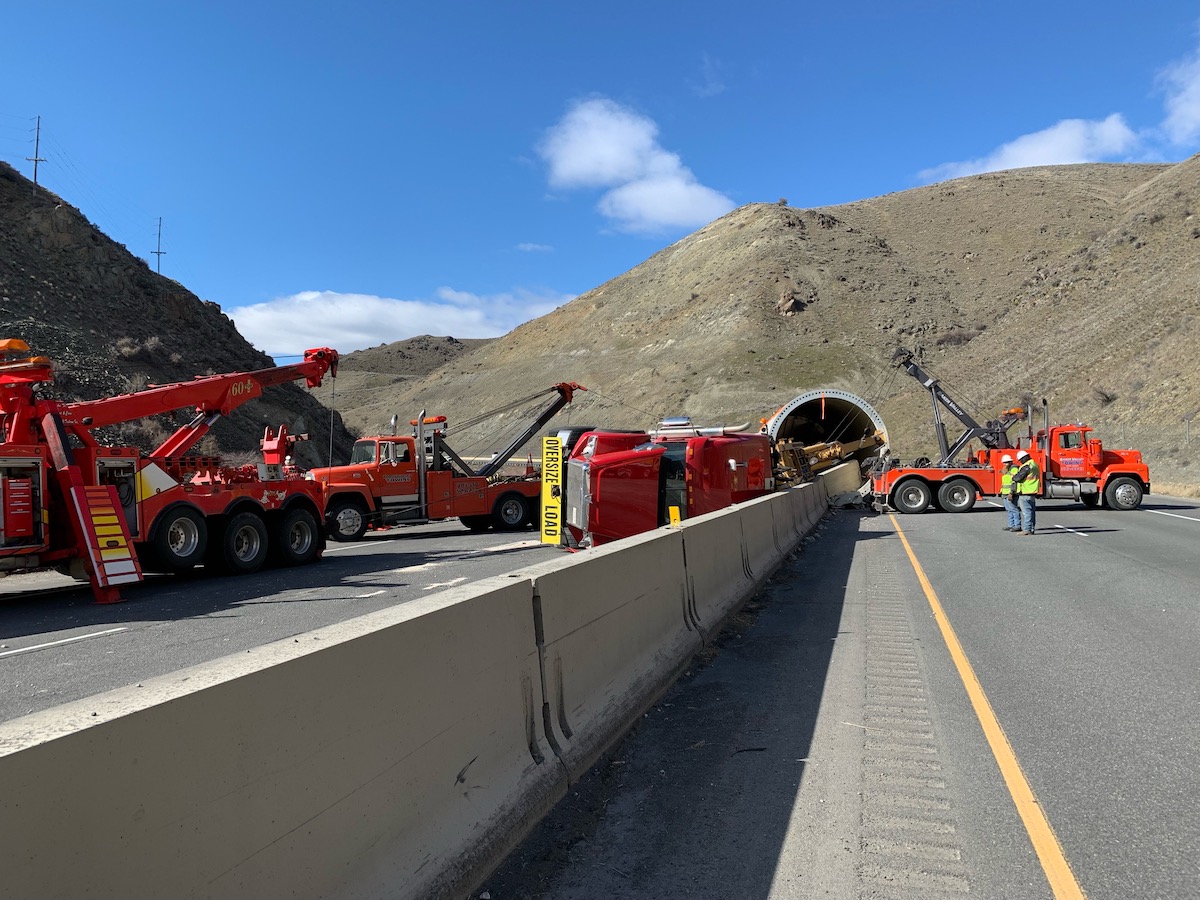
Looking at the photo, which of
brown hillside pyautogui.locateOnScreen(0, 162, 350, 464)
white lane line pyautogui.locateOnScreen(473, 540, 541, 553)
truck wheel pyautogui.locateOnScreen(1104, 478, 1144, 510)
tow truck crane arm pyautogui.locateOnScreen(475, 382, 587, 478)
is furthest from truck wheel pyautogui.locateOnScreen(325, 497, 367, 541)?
truck wheel pyautogui.locateOnScreen(1104, 478, 1144, 510)

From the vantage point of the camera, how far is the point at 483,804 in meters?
3.75

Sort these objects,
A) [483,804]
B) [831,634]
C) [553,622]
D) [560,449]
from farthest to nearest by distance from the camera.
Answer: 1. [560,449]
2. [831,634]
3. [553,622]
4. [483,804]

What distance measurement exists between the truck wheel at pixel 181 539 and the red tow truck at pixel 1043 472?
18209 mm

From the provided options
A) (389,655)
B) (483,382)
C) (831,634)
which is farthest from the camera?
(483,382)

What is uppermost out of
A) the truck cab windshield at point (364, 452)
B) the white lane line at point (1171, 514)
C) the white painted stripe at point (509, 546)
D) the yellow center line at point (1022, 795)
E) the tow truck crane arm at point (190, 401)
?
the tow truck crane arm at point (190, 401)

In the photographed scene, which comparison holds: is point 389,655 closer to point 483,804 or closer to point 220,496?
point 483,804

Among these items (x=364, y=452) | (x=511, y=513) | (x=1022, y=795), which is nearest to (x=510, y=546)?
(x=511, y=513)

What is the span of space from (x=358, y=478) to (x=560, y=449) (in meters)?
7.83

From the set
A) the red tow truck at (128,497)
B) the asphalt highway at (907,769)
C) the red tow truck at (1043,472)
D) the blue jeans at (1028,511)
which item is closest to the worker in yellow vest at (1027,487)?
the blue jeans at (1028,511)

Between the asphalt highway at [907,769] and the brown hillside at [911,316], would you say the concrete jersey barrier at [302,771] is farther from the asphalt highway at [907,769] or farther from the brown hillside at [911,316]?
the brown hillside at [911,316]

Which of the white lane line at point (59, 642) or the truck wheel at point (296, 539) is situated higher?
the truck wheel at point (296, 539)

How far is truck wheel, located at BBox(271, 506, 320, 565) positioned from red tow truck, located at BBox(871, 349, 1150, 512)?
16045 mm

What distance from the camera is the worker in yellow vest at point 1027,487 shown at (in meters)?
16.9

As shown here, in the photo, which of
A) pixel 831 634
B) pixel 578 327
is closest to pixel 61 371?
pixel 831 634
